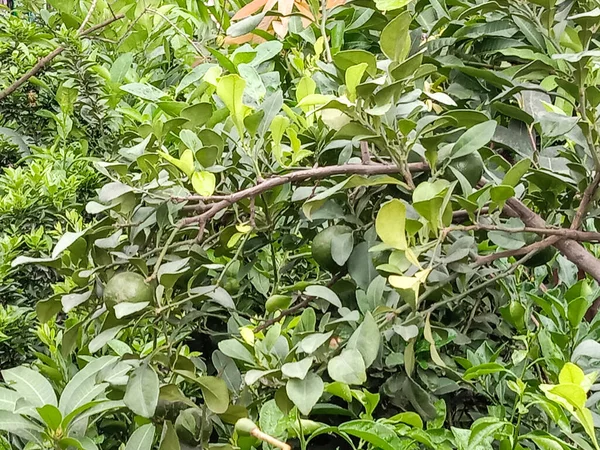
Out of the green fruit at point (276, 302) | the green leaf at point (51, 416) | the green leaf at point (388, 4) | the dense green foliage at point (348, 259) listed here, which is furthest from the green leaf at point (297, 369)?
the green leaf at point (388, 4)

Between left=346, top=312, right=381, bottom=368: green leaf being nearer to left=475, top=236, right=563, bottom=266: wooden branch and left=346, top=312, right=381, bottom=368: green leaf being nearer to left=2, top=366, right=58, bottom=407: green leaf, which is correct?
left=475, top=236, right=563, bottom=266: wooden branch

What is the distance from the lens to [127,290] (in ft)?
1.89

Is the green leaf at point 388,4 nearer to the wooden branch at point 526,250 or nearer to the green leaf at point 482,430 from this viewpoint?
the wooden branch at point 526,250

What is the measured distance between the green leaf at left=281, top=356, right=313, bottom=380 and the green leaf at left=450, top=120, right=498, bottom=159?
0.83ft

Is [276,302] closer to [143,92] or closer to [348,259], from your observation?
[348,259]

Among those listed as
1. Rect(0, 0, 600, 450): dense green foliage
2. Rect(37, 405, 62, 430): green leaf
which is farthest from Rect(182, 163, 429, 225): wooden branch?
Rect(37, 405, 62, 430): green leaf

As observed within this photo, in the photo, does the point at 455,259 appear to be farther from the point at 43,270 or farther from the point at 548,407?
the point at 43,270

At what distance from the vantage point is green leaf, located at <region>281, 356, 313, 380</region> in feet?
1.66

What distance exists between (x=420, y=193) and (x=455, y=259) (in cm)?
8

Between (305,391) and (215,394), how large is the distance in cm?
11

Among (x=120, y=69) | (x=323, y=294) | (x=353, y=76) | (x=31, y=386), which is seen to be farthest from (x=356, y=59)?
(x=120, y=69)

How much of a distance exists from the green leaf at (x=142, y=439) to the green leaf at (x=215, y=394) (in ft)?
0.22

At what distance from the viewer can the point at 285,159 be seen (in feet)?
2.25

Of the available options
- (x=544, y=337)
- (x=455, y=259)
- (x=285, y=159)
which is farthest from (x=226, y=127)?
(x=544, y=337)
